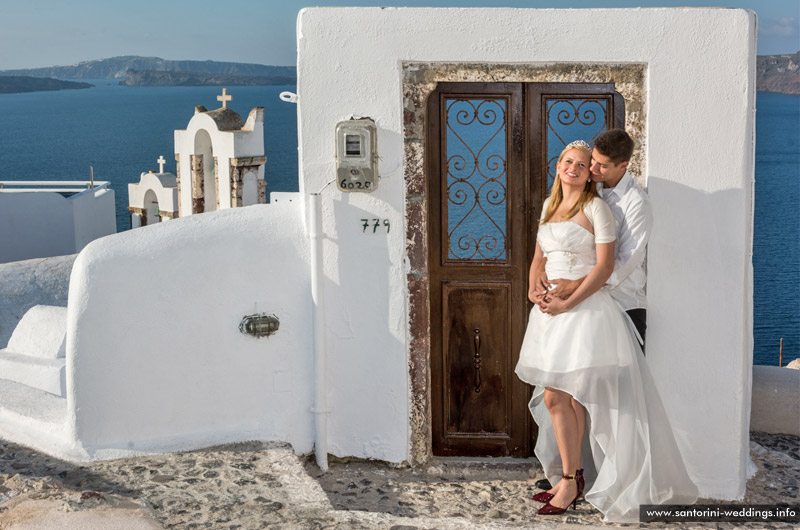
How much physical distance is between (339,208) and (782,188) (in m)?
69.5

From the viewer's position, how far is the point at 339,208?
19.4 feet

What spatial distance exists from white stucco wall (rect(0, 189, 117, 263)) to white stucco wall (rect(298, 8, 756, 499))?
1534 centimetres

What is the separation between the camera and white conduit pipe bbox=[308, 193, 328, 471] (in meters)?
5.88

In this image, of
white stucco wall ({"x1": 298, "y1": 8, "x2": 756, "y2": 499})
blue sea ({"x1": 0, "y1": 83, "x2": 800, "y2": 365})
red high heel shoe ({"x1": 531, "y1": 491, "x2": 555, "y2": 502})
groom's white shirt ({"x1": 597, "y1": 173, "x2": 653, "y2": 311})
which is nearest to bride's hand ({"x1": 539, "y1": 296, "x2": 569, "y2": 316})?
groom's white shirt ({"x1": 597, "y1": 173, "x2": 653, "y2": 311})

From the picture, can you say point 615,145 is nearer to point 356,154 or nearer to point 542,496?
point 356,154

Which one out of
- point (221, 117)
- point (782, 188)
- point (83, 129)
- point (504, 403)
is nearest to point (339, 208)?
point (504, 403)

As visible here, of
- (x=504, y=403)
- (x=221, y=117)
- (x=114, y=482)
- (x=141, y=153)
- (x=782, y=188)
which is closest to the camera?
(x=114, y=482)

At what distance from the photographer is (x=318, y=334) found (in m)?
5.96

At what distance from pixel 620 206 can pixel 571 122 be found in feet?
2.55

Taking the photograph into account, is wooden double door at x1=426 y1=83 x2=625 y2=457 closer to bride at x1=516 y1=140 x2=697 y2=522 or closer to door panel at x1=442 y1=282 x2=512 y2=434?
door panel at x1=442 y1=282 x2=512 y2=434

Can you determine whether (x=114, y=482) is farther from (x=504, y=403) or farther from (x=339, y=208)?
(x=504, y=403)

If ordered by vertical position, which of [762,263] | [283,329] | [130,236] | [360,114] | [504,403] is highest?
[360,114]

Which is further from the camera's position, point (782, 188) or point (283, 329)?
point (782, 188)

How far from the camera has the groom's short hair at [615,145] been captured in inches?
209
